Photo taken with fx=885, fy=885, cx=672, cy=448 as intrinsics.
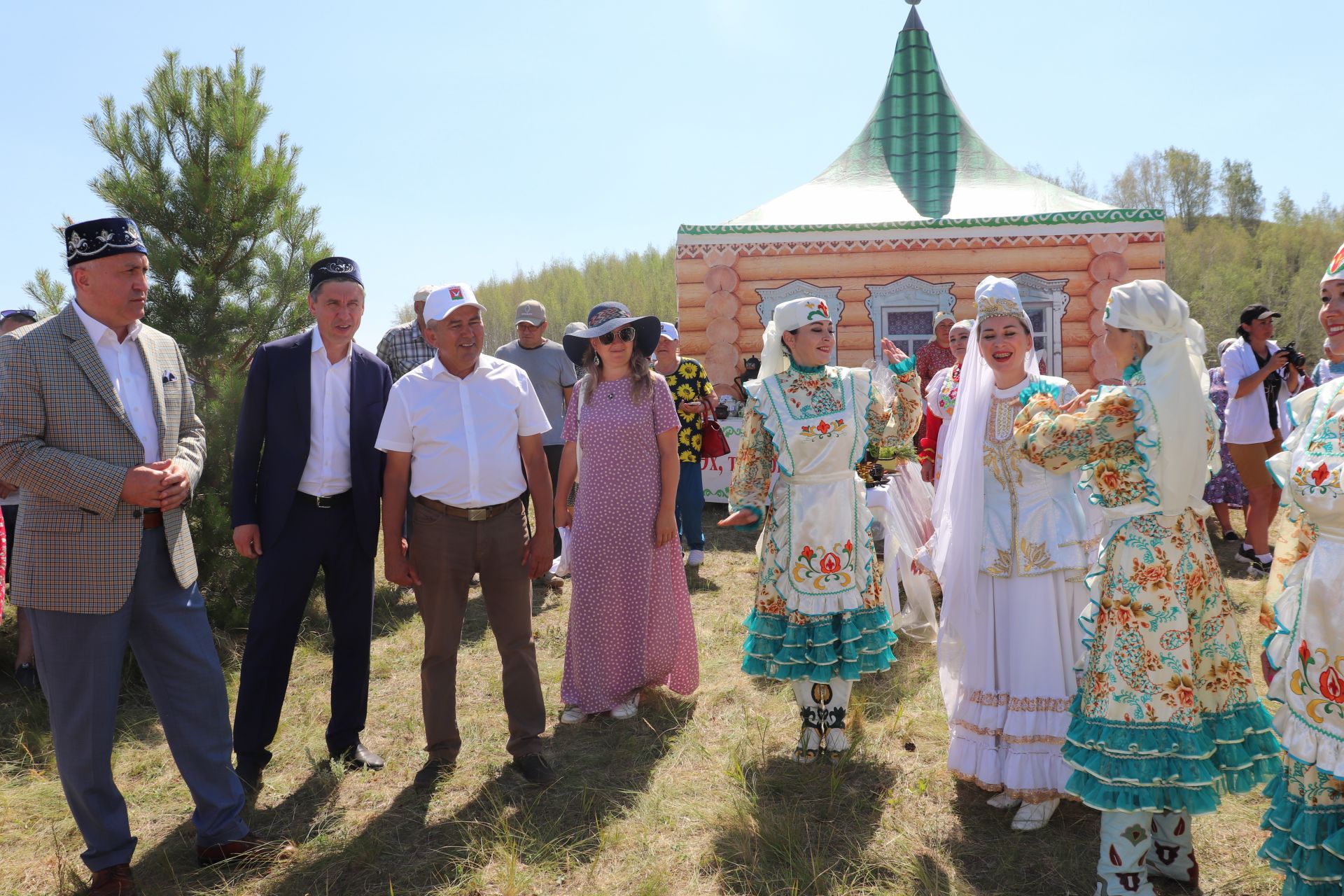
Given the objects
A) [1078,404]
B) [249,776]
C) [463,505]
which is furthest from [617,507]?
[1078,404]

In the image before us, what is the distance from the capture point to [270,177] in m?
6.30

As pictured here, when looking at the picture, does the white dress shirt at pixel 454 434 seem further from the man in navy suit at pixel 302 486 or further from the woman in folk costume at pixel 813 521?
the woman in folk costume at pixel 813 521

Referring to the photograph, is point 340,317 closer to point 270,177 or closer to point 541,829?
point 541,829

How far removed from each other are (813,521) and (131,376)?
2.72 metres

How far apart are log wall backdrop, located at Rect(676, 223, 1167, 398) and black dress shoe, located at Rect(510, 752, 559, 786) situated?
6.72 meters

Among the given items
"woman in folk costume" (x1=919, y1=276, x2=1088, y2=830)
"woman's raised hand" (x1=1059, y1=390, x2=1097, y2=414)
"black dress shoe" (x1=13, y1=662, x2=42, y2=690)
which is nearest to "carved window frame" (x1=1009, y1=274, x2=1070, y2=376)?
"woman in folk costume" (x1=919, y1=276, x2=1088, y2=830)

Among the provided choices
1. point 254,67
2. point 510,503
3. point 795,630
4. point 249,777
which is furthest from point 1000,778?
point 254,67

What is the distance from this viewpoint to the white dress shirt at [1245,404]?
278 inches

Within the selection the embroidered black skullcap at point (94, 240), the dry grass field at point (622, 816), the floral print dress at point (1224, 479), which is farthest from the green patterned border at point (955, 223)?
the embroidered black skullcap at point (94, 240)

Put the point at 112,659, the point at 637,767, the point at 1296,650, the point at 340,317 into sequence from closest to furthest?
the point at 1296,650, the point at 112,659, the point at 340,317, the point at 637,767

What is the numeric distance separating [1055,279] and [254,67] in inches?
319

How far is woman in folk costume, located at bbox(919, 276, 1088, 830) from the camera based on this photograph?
334 centimetres

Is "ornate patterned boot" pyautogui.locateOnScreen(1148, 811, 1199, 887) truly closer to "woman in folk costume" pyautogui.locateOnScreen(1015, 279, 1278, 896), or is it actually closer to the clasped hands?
"woman in folk costume" pyautogui.locateOnScreen(1015, 279, 1278, 896)

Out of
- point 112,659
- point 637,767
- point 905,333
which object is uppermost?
point 905,333
